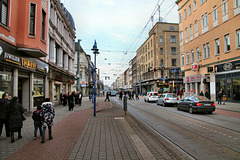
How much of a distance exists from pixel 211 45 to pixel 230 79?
576 centimetres

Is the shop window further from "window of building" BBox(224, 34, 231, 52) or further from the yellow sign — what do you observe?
"window of building" BBox(224, 34, 231, 52)

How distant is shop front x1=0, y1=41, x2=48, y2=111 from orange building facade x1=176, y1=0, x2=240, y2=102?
67.3ft

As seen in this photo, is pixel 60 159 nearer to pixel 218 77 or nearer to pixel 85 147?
pixel 85 147

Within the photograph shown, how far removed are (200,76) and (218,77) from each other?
12.3 ft

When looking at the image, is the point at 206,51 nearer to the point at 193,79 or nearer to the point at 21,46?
the point at 193,79

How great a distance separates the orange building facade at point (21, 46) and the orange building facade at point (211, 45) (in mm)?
19933

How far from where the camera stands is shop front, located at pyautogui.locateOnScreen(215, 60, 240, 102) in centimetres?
1962

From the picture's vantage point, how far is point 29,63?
13.0 m

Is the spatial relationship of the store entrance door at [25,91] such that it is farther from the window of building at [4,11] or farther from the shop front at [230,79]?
the shop front at [230,79]

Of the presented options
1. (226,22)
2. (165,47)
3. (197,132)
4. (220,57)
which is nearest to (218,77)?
(220,57)

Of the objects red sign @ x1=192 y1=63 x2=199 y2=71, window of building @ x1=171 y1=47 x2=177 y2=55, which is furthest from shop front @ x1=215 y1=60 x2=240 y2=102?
window of building @ x1=171 y1=47 x2=177 y2=55

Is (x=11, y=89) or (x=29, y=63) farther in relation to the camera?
(x=29, y=63)

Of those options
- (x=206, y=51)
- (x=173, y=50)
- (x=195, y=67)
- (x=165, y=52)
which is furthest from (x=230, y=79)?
(x=173, y=50)

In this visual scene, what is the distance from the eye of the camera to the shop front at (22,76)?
33.4ft
